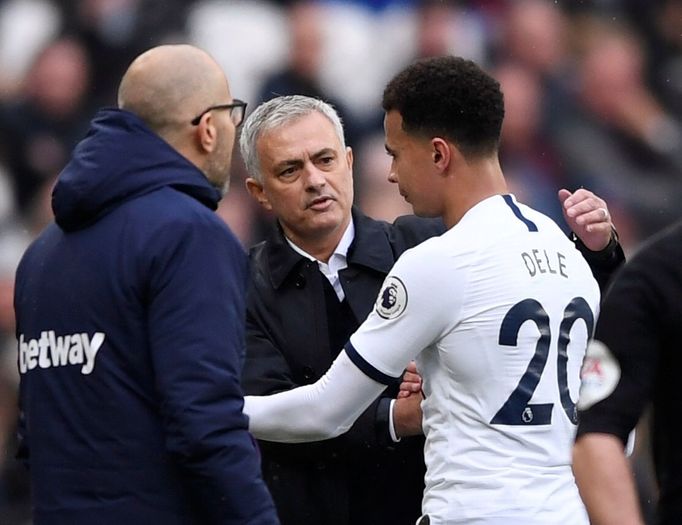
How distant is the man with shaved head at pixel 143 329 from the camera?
290 cm

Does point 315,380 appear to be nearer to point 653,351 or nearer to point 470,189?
point 470,189

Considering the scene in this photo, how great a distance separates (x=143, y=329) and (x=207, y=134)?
1.63 feet

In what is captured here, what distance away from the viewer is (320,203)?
4.11 meters

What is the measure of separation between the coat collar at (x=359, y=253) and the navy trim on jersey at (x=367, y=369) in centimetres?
69

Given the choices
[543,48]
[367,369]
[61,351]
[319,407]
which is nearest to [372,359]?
[367,369]

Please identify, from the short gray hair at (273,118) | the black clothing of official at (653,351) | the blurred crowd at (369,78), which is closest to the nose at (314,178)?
the short gray hair at (273,118)

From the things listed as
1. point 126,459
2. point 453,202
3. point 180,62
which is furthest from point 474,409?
point 180,62

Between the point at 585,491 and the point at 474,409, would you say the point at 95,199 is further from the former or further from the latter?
the point at 585,491

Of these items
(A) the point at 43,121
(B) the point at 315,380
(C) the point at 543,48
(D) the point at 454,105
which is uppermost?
(C) the point at 543,48

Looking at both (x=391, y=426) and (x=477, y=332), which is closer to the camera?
(x=477, y=332)

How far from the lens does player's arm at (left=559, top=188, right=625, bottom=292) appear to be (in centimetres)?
375

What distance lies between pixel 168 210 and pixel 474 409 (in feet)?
2.68

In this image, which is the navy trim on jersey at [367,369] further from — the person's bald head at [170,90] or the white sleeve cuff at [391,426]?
the person's bald head at [170,90]

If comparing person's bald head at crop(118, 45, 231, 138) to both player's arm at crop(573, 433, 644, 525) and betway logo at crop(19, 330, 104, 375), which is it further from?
player's arm at crop(573, 433, 644, 525)
